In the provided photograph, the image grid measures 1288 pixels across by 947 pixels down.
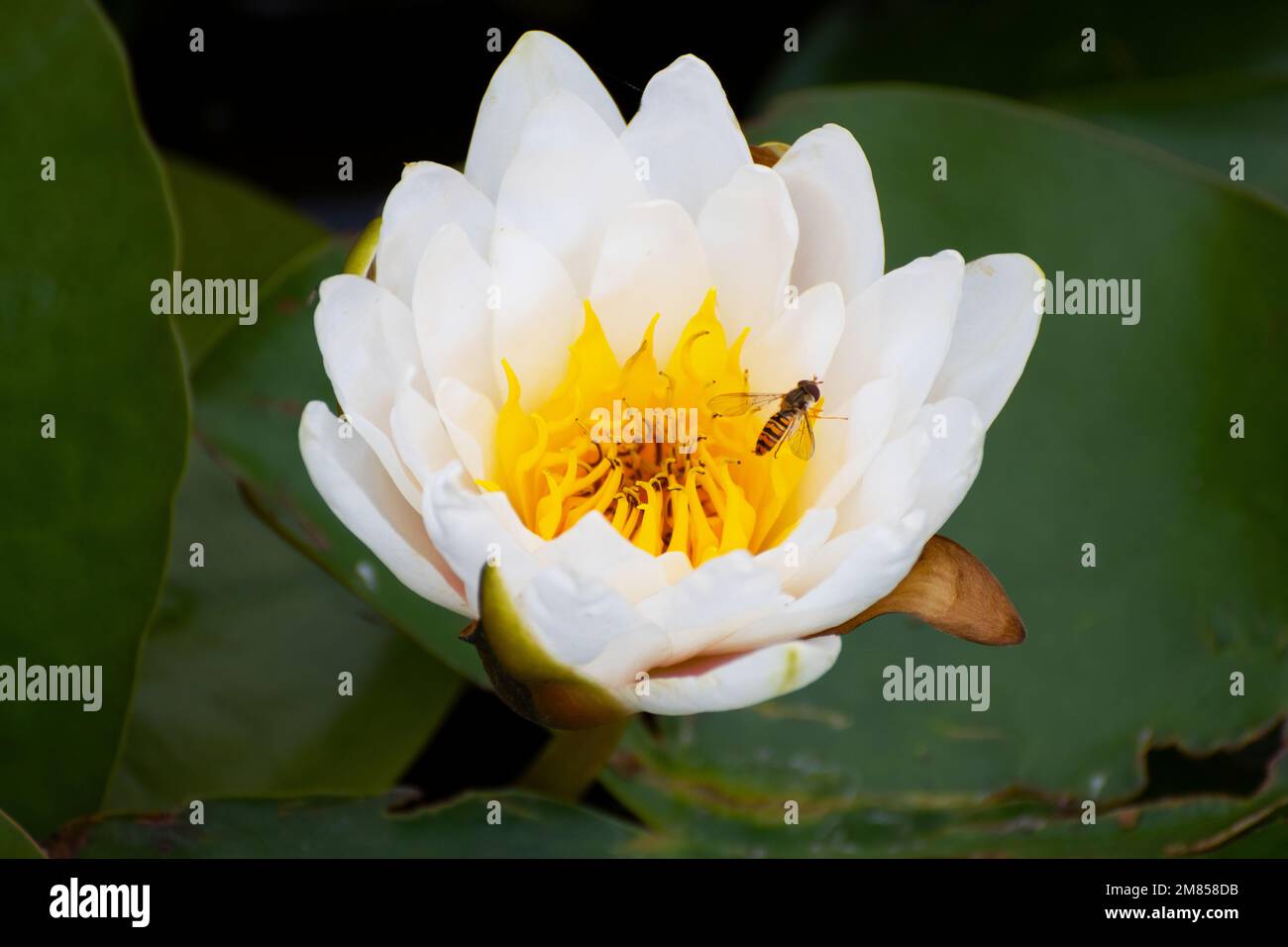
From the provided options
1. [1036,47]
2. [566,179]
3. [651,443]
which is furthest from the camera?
[1036,47]

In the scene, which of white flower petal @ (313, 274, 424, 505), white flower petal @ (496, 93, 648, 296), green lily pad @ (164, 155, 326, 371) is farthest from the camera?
green lily pad @ (164, 155, 326, 371)

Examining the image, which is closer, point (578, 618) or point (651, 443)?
point (578, 618)

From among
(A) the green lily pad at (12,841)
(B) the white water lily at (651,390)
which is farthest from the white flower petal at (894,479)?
(A) the green lily pad at (12,841)

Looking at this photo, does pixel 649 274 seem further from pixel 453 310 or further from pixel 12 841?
pixel 12 841

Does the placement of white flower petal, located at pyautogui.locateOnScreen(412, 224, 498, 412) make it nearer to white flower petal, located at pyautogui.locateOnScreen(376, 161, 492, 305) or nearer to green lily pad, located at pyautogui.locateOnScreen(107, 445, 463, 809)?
white flower petal, located at pyautogui.locateOnScreen(376, 161, 492, 305)

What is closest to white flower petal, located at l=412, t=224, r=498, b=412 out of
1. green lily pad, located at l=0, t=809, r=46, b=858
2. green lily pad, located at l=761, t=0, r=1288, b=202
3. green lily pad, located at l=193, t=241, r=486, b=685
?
green lily pad, located at l=193, t=241, r=486, b=685

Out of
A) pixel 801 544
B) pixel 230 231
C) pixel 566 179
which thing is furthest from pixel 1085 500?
pixel 230 231
